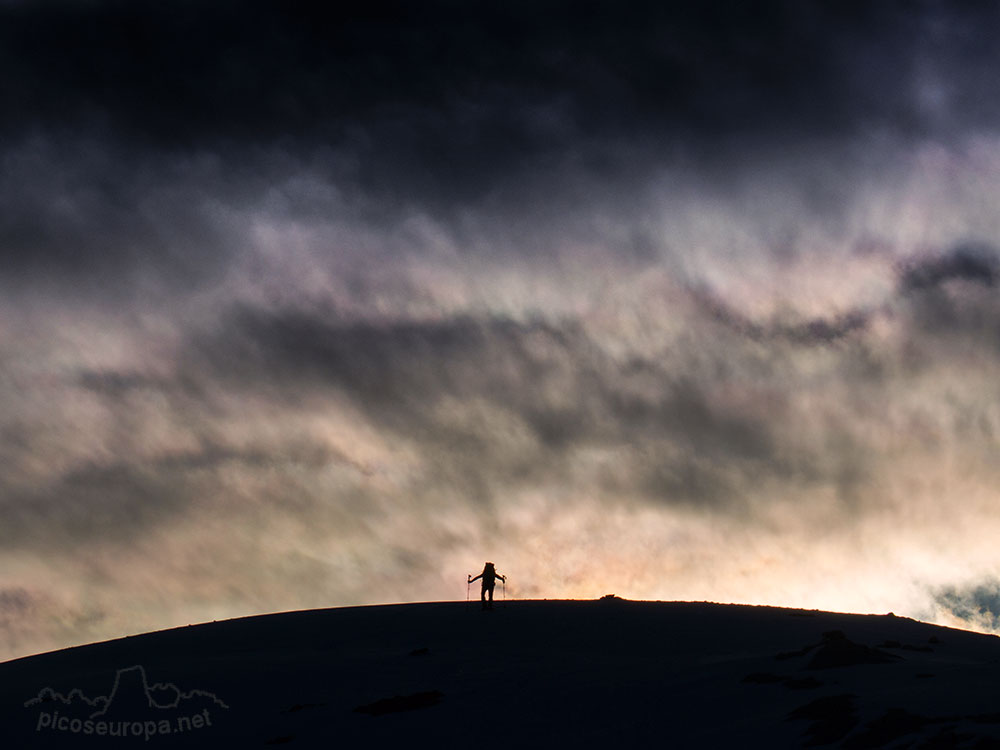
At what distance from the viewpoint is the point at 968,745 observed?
1603 centimetres

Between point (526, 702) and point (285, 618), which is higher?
point (285, 618)

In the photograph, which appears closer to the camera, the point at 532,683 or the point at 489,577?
the point at 532,683

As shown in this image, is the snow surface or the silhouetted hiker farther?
the silhouetted hiker

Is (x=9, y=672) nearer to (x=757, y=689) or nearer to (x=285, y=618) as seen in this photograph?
(x=285, y=618)

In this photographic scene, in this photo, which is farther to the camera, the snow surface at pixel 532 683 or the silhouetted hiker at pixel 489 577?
the silhouetted hiker at pixel 489 577

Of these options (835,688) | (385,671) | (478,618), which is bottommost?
(835,688)

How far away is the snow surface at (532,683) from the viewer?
20.1 meters

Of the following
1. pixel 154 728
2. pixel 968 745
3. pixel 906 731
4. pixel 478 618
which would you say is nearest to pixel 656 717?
pixel 906 731

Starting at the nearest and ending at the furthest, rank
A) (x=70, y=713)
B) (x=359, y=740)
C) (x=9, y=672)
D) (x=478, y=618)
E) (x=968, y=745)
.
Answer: (x=968, y=745) → (x=359, y=740) → (x=70, y=713) → (x=9, y=672) → (x=478, y=618)

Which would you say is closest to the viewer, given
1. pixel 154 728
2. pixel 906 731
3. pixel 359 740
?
pixel 906 731

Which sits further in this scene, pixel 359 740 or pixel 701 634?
pixel 701 634

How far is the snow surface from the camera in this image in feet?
66.1

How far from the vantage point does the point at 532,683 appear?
2684 centimetres

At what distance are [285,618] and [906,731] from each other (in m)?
31.1
